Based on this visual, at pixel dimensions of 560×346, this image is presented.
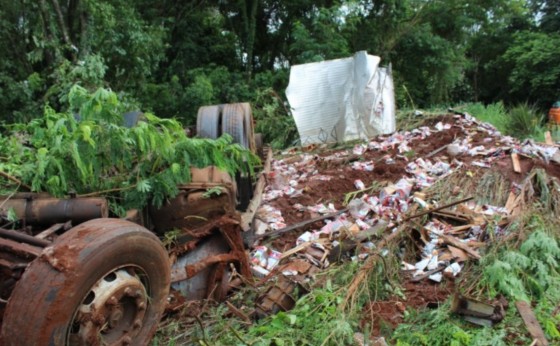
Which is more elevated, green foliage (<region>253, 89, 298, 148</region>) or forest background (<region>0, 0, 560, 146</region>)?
forest background (<region>0, 0, 560, 146</region>)

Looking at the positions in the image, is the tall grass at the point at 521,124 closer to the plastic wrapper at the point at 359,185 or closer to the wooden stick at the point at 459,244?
the plastic wrapper at the point at 359,185

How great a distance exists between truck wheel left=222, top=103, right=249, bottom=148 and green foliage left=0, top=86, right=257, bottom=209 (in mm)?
1287

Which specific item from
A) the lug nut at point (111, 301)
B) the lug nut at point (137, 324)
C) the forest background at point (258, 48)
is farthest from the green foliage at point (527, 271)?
the forest background at point (258, 48)

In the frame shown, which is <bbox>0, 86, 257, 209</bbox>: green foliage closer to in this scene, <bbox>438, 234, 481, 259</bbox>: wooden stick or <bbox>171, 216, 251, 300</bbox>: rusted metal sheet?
<bbox>171, 216, 251, 300</bbox>: rusted metal sheet

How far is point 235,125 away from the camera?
482cm

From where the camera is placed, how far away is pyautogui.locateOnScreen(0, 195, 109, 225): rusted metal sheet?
269cm

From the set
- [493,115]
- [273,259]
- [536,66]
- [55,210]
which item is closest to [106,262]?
[55,210]

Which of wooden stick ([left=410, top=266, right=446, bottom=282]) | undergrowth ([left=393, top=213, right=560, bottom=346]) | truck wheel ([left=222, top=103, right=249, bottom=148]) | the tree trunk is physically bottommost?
wooden stick ([left=410, top=266, right=446, bottom=282])

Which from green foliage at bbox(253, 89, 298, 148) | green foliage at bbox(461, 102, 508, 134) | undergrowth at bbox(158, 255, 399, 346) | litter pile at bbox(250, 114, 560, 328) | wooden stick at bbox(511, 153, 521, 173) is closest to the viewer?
undergrowth at bbox(158, 255, 399, 346)

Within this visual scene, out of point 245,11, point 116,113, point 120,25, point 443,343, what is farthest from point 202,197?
point 245,11

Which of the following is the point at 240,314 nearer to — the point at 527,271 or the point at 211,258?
the point at 211,258

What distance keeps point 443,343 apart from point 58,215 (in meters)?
2.43

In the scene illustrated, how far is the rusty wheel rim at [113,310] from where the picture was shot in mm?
2141

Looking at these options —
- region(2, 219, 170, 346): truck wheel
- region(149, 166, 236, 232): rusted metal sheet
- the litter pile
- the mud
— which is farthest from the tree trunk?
region(2, 219, 170, 346): truck wheel
